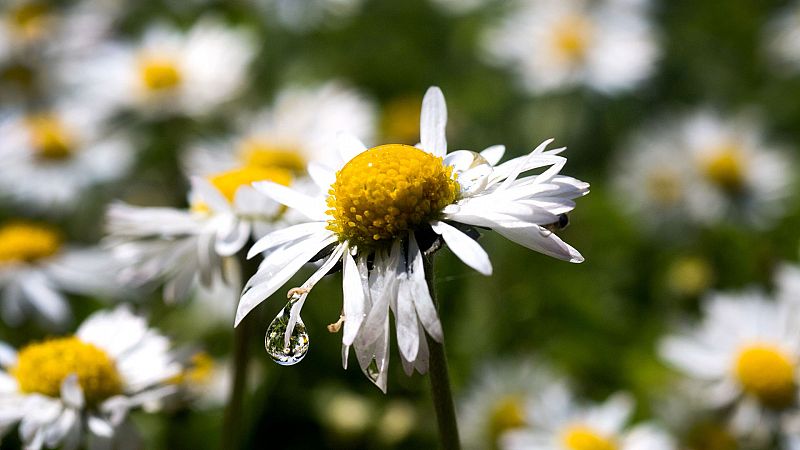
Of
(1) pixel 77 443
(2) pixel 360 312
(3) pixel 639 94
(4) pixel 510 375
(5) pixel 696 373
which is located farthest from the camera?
(3) pixel 639 94

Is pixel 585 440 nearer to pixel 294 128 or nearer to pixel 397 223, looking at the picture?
pixel 397 223

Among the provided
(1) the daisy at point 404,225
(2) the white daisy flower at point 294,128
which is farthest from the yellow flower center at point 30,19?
(1) the daisy at point 404,225

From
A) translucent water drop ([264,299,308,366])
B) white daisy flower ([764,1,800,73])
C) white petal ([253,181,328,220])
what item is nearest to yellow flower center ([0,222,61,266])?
white petal ([253,181,328,220])

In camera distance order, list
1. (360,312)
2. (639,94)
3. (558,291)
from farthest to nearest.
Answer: (639,94) < (558,291) < (360,312)

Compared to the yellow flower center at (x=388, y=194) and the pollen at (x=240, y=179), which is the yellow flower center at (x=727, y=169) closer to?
the pollen at (x=240, y=179)

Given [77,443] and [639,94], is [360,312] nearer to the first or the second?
Answer: [77,443]

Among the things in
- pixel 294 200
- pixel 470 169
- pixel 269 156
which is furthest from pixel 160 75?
pixel 470 169

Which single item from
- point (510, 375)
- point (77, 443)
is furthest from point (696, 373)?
point (77, 443)
